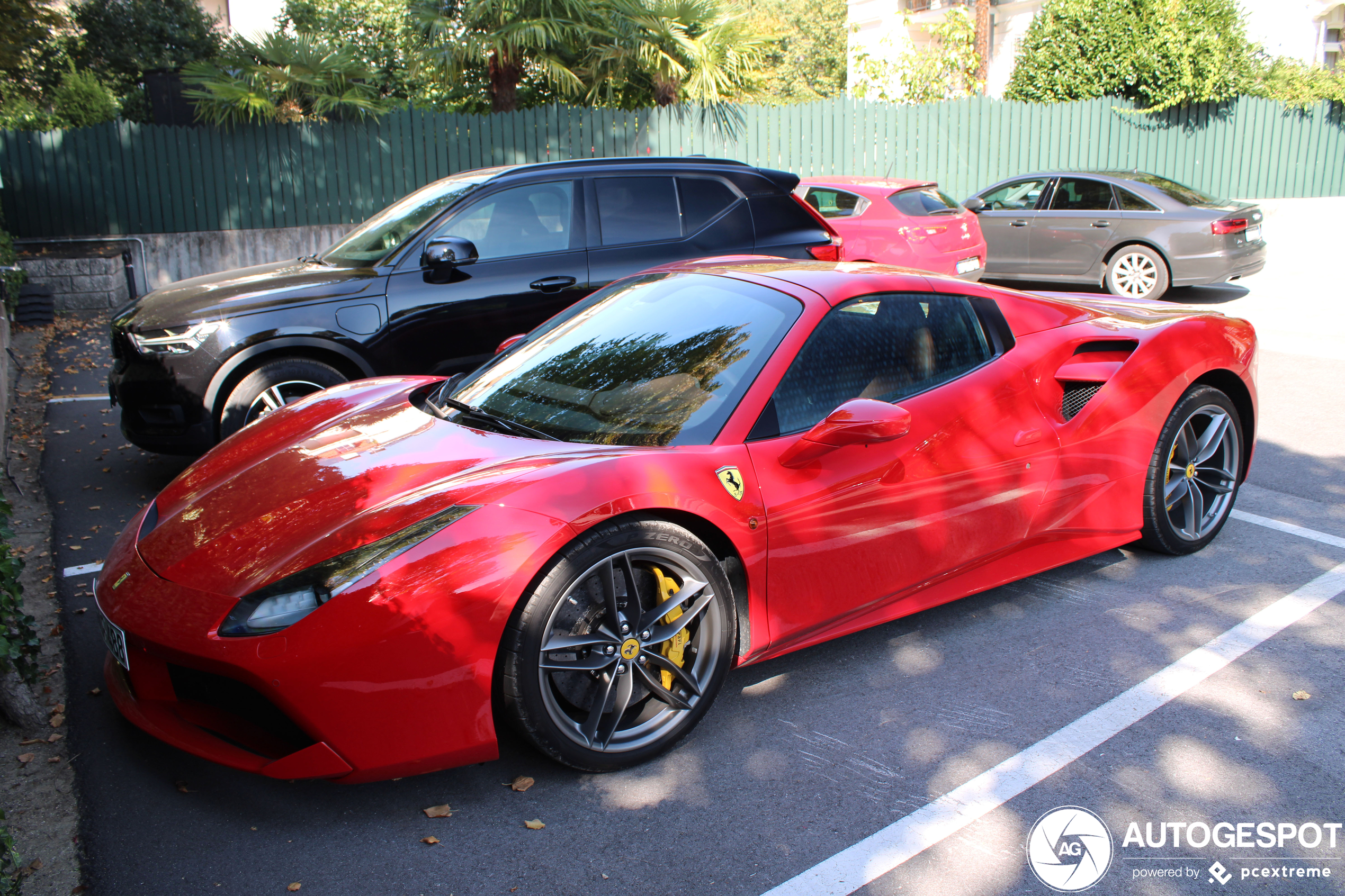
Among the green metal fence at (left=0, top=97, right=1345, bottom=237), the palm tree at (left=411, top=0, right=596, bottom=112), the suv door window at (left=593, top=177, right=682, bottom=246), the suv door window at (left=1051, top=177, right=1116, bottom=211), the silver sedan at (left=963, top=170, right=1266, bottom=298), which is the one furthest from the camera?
the palm tree at (left=411, top=0, right=596, bottom=112)

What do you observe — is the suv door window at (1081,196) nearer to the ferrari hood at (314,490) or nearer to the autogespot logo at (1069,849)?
the ferrari hood at (314,490)

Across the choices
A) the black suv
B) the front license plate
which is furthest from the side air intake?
the front license plate

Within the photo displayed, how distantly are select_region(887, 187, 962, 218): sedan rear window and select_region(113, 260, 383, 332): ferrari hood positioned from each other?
7202 mm

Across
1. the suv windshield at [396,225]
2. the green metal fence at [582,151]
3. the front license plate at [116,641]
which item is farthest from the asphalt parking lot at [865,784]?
the green metal fence at [582,151]

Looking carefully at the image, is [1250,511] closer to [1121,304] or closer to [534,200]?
[1121,304]

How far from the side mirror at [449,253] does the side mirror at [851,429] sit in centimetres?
315

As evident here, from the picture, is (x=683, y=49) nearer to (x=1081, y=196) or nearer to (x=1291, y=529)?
(x=1081, y=196)

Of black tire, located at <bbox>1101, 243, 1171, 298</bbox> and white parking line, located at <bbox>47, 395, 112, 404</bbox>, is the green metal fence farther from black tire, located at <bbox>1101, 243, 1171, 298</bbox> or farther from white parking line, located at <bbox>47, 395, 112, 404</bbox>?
Answer: white parking line, located at <bbox>47, 395, 112, 404</bbox>

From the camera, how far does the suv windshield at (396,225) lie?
597cm

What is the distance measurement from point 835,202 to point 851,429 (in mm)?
9286

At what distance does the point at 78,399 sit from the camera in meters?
7.93

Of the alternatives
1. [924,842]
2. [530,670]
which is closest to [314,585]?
[530,670]

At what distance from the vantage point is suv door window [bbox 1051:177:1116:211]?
11961 mm

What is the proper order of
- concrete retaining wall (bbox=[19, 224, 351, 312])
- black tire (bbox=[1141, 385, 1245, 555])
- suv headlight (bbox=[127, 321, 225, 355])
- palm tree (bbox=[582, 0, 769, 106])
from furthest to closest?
palm tree (bbox=[582, 0, 769, 106]) → concrete retaining wall (bbox=[19, 224, 351, 312]) → suv headlight (bbox=[127, 321, 225, 355]) → black tire (bbox=[1141, 385, 1245, 555])
